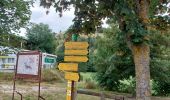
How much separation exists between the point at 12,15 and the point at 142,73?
5062 mm

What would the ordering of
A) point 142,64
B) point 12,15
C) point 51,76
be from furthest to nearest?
point 51,76 < point 12,15 < point 142,64

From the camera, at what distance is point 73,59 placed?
9953 mm

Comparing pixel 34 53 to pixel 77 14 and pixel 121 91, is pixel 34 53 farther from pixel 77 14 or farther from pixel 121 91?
pixel 121 91

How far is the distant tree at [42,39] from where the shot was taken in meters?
46.4

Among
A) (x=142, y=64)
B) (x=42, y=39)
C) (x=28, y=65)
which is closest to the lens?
(x=142, y=64)

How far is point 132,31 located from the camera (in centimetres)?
935

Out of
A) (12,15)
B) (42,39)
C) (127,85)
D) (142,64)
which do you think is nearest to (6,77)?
(127,85)

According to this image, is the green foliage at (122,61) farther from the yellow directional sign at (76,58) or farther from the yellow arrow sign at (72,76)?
the yellow arrow sign at (72,76)

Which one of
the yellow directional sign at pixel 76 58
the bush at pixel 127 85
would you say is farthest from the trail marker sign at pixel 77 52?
the bush at pixel 127 85

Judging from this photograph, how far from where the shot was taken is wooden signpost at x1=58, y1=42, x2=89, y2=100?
977cm

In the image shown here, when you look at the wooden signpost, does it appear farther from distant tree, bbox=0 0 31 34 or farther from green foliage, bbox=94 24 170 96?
green foliage, bbox=94 24 170 96

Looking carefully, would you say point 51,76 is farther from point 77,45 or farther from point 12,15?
point 77,45

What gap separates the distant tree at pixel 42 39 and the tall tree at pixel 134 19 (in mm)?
34749

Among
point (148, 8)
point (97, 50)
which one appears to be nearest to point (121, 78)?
point (97, 50)
